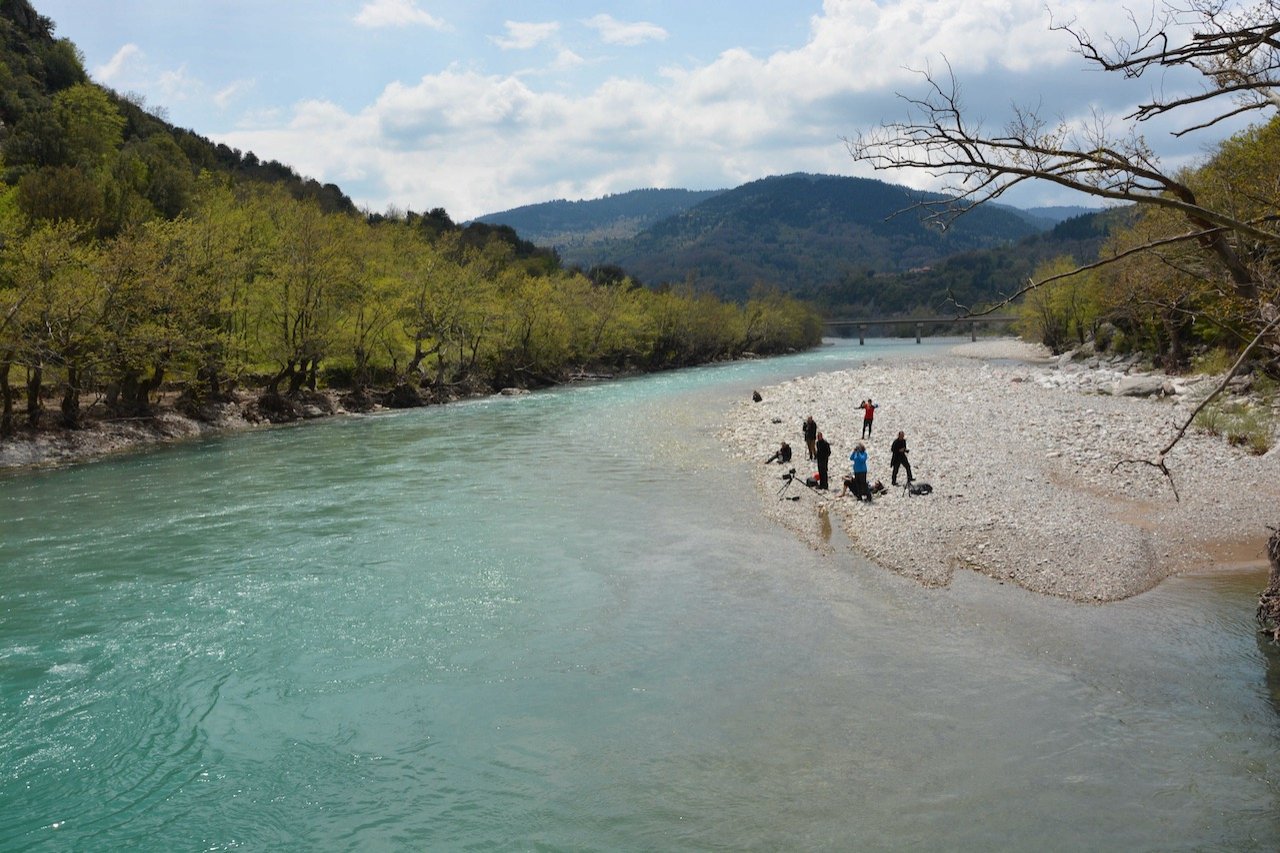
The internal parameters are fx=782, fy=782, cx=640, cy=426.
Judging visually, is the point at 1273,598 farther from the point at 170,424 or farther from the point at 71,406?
the point at 170,424

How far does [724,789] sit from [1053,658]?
6795 millimetres

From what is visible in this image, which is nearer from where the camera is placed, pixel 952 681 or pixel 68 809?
pixel 68 809

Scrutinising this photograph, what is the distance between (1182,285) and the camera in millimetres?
20078

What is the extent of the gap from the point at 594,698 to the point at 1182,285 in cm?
1836

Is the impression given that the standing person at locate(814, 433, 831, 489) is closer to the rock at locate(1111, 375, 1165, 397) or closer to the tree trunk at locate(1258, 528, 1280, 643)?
the tree trunk at locate(1258, 528, 1280, 643)

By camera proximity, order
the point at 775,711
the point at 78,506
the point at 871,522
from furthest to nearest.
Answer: the point at 78,506 < the point at 871,522 < the point at 775,711

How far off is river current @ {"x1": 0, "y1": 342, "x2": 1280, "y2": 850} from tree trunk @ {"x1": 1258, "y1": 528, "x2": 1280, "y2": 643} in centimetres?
37

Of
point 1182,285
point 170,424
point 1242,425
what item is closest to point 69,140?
point 170,424

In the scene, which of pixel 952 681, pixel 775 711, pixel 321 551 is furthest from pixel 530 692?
pixel 321 551

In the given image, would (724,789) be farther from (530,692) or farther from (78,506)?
(78,506)

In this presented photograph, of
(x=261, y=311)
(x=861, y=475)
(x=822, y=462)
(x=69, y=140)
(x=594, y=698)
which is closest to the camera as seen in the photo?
(x=594, y=698)

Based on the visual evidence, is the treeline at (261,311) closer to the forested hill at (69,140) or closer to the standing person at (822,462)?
the forested hill at (69,140)

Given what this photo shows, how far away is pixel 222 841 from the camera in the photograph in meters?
8.91

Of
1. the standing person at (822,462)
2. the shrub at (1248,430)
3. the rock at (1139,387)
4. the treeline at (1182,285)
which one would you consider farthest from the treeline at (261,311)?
the rock at (1139,387)
